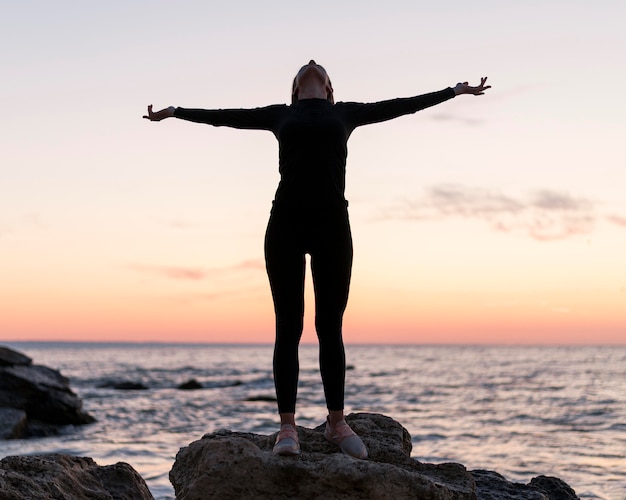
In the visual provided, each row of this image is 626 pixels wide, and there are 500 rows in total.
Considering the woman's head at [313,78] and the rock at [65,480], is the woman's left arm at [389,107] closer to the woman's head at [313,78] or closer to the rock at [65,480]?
the woman's head at [313,78]

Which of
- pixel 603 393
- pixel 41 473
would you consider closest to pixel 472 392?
pixel 603 393

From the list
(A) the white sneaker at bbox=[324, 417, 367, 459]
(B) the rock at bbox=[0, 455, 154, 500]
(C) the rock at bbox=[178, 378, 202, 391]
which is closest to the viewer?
(A) the white sneaker at bbox=[324, 417, 367, 459]

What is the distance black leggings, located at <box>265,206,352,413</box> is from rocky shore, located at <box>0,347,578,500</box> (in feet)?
1.68

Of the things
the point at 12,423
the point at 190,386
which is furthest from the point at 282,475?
the point at 190,386

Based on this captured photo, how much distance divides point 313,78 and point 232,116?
2.30 feet

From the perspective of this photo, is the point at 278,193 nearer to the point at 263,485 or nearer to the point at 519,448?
the point at 263,485

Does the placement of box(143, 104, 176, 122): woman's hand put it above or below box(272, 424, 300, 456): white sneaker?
above

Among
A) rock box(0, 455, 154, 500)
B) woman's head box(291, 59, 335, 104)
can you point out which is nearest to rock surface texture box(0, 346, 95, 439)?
rock box(0, 455, 154, 500)

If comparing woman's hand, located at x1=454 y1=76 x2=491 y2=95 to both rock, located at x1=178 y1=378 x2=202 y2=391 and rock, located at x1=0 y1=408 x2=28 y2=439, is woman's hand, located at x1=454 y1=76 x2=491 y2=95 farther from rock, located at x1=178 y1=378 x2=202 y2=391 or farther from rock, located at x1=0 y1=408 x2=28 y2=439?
rock, located at x1=178 y1=378 x2=202 y2=391

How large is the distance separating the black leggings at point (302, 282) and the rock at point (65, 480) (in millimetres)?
2029

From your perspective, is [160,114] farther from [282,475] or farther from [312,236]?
[282,475]

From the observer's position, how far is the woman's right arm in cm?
551

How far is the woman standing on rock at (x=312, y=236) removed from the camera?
17.2 feet

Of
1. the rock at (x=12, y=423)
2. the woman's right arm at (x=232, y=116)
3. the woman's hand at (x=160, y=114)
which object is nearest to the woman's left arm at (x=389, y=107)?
the woman's right arm at (x=232, y=116)
